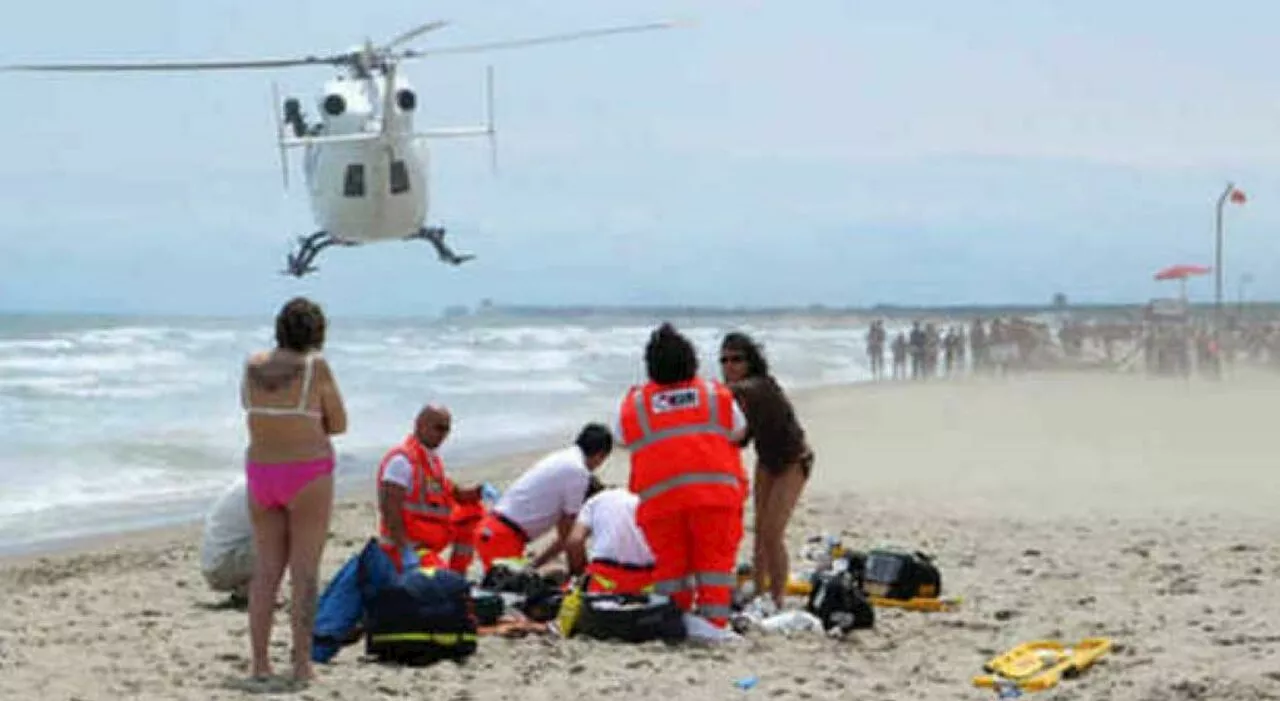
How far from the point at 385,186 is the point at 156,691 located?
2030cm

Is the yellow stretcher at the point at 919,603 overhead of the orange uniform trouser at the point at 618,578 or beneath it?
beneath

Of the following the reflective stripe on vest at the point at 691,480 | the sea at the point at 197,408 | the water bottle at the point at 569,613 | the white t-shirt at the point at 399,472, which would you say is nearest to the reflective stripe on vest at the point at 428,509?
the white t-shirt at the point at 399,472

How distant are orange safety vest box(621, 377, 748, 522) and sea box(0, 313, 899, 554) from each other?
7.49m

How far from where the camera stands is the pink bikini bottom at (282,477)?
6.71 m

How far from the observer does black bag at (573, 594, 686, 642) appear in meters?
7.86

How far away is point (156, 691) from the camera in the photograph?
22.9 feet

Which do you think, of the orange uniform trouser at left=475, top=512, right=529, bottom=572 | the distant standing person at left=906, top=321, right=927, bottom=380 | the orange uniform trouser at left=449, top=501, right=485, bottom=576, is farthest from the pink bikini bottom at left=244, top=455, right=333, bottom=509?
the distant standing person at left=906, top=321, right=927, bottom=380

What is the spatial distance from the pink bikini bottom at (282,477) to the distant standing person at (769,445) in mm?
2511

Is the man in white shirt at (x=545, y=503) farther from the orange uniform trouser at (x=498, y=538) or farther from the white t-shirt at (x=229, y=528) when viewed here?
the white t-shirt at (x=229, y=528)

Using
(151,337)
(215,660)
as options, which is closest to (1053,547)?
(215,660)

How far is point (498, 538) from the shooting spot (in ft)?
30.2

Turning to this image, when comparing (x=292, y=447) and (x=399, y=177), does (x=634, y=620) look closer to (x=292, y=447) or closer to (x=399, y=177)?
(x=292, y=447)

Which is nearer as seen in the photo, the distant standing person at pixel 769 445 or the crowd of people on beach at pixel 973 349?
the distant standing person at pixel 769 445

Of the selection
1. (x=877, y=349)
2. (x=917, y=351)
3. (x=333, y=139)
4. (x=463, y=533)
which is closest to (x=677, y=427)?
(x=463, y=533)
